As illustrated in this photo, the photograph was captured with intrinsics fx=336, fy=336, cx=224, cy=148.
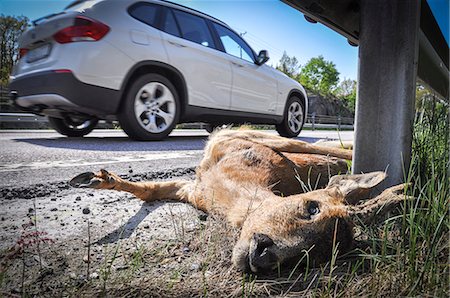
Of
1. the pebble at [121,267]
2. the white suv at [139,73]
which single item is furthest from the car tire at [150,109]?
the pebble at [121,267]

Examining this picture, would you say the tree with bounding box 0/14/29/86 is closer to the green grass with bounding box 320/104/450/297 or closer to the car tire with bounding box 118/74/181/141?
the car tire with bounding box 118/74/181/141

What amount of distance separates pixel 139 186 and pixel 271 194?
97 cm

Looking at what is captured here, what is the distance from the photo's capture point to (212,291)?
42.8 inches

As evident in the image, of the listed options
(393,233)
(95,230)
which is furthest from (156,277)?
(393,233)

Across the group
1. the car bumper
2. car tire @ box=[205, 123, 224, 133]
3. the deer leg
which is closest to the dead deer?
the deer leg

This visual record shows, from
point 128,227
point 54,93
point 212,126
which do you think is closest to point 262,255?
point 128,227

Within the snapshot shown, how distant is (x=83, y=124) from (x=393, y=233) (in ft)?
5.69

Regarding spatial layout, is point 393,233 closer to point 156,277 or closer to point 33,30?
point 156,277

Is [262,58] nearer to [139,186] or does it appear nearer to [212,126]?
[212,126]

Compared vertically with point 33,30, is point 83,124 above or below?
below

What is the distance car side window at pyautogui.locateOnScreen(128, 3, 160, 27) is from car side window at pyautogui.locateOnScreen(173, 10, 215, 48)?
14 cm

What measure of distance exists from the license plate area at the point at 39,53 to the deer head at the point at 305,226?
1.07 m

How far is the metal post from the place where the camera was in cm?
164

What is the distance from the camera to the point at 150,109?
2.67 meters
